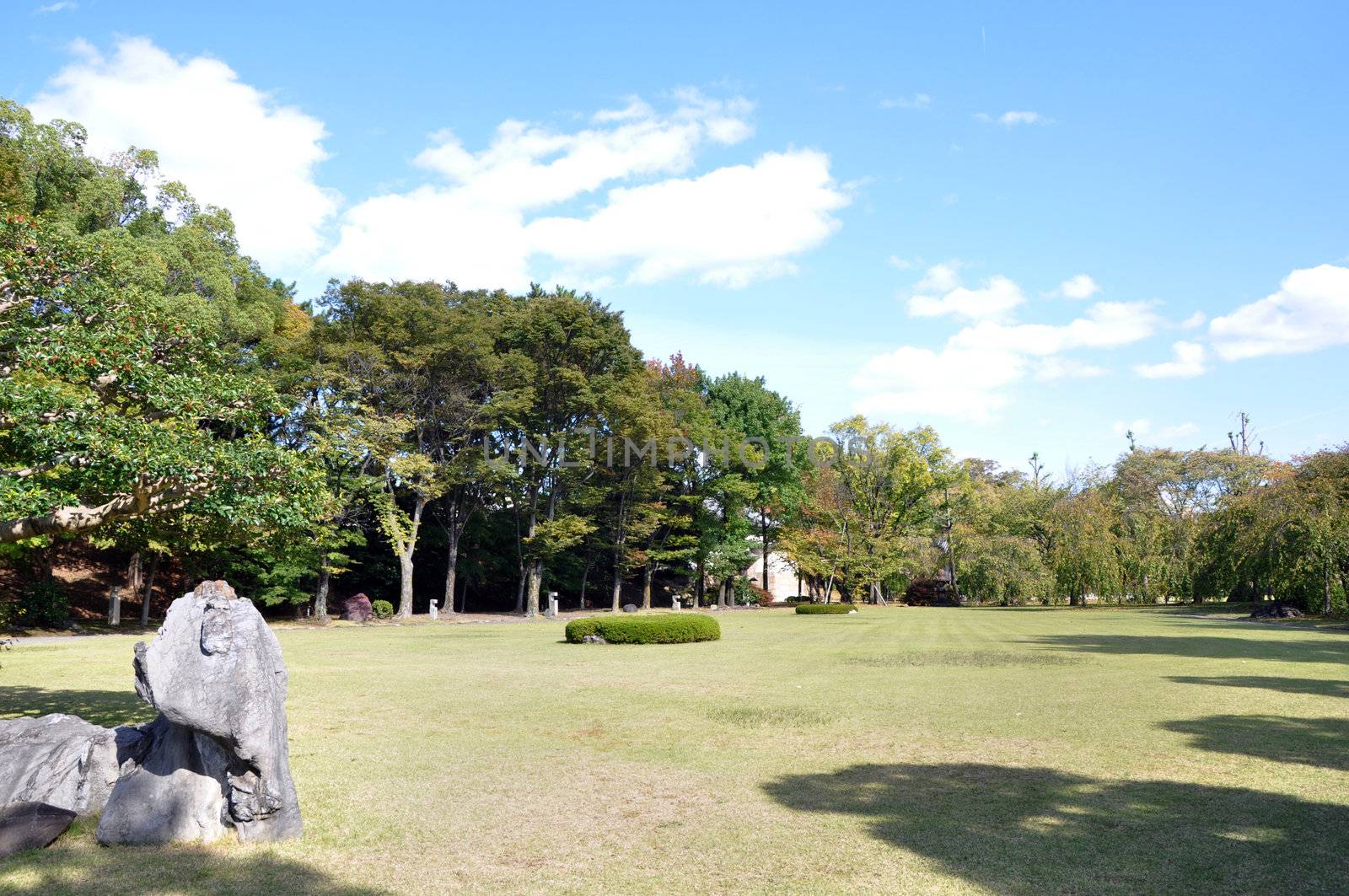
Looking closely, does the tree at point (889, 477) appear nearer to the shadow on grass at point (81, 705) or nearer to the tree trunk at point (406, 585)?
the tree trunk at point (406, 585)

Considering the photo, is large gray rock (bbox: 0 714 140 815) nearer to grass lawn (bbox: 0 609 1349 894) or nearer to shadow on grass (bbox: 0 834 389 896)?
grass lawn (bbox: 0 609 1349 894)

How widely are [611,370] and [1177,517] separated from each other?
3355 cm

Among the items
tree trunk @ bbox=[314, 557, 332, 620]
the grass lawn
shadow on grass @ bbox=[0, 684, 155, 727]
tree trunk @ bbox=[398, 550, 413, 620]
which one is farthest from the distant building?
shadow on grass @ bbox=[0, 684, 155, 727]

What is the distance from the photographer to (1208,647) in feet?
61.0

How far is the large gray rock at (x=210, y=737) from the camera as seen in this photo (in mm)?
5234

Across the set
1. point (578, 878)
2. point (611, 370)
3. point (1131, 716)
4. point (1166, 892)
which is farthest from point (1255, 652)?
point (611, 370)

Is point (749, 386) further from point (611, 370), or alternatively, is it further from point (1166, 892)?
point (1166, 892)

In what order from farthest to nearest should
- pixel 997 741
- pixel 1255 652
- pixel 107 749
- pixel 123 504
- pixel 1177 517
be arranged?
pixel 1177 517, pixel 1255 652, pixel 997 741, pixel 123 504, pixel 107 749

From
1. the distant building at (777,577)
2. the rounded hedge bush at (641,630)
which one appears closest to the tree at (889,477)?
the distant building at (777,577)

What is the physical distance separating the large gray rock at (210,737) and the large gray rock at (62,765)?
1.73 ft

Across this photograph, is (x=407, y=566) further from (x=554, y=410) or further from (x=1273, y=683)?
(x=1273, y=683)

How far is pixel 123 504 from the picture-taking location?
721 centimetres

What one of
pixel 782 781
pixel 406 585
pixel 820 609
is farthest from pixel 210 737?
pixel 820 609

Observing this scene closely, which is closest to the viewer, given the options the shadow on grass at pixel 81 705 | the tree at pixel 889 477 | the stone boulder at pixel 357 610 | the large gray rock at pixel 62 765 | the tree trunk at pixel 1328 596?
the large gray rock at pixel 62 765
